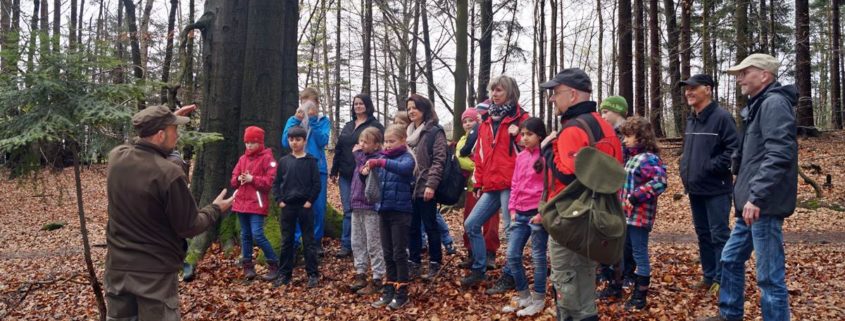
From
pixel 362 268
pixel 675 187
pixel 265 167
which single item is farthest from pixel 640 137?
pixel 675 187

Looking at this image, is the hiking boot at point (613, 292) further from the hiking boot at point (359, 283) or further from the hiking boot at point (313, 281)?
the hiking boot at point (313, 281)

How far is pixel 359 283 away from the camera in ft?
19.0

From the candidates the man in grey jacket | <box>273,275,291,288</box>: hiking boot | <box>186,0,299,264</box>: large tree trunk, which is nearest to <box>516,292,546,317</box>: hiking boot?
the man in grey jacket

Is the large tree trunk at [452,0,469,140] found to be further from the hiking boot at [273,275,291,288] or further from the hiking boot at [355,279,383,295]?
the hiking boot at [355,279,383,295]

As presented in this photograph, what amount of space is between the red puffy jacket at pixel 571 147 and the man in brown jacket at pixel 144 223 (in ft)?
7.75

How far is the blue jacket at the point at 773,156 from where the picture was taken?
3693mm

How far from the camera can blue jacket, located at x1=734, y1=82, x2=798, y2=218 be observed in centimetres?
369

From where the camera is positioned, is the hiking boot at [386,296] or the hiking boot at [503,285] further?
the hiking boot at [503,285]

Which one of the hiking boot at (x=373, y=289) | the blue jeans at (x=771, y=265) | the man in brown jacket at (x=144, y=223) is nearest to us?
the man in brown jacket at (x=144, y=223)

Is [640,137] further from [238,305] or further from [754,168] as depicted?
[238,305]

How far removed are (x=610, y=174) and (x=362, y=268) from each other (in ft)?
10.2

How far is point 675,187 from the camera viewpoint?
1398 centimetres

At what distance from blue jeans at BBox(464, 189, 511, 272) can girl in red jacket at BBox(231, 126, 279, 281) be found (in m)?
2.20

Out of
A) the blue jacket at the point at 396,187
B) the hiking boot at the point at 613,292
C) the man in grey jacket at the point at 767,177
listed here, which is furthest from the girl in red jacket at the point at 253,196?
the man in grey jacket at the point at 767,177
